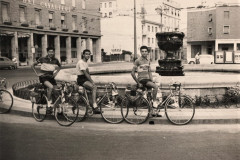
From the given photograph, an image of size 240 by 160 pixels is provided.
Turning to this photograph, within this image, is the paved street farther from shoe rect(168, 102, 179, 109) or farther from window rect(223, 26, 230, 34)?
window rect(223, 26, 230, 34)

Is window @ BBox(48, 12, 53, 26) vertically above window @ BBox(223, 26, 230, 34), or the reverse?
window @ BBox(48, 12, 53, 26)

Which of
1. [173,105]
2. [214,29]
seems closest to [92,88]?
[173,105]

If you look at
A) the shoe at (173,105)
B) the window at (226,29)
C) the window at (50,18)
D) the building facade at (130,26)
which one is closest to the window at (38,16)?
the window at (50,18)

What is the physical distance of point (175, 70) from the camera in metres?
13.5

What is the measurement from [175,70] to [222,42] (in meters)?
40.3

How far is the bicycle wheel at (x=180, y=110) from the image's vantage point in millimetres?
7965

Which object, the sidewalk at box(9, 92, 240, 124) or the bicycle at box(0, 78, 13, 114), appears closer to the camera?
the sidewalk at box(9, 92, 240, 124)

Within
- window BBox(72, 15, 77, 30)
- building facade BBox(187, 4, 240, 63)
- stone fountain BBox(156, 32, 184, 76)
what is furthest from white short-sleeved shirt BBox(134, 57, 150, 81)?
window BBox(72, 15, 77, 30)

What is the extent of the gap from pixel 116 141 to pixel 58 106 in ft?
7.66

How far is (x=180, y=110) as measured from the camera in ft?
27.3

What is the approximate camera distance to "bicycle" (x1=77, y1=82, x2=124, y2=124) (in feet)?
27.0

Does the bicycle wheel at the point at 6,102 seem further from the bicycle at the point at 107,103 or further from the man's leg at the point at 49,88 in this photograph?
the bicycle at the point at 107,103

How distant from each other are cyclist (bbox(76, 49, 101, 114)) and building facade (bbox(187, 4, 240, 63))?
42.8 m

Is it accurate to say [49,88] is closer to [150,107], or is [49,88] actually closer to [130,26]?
[150,107]
